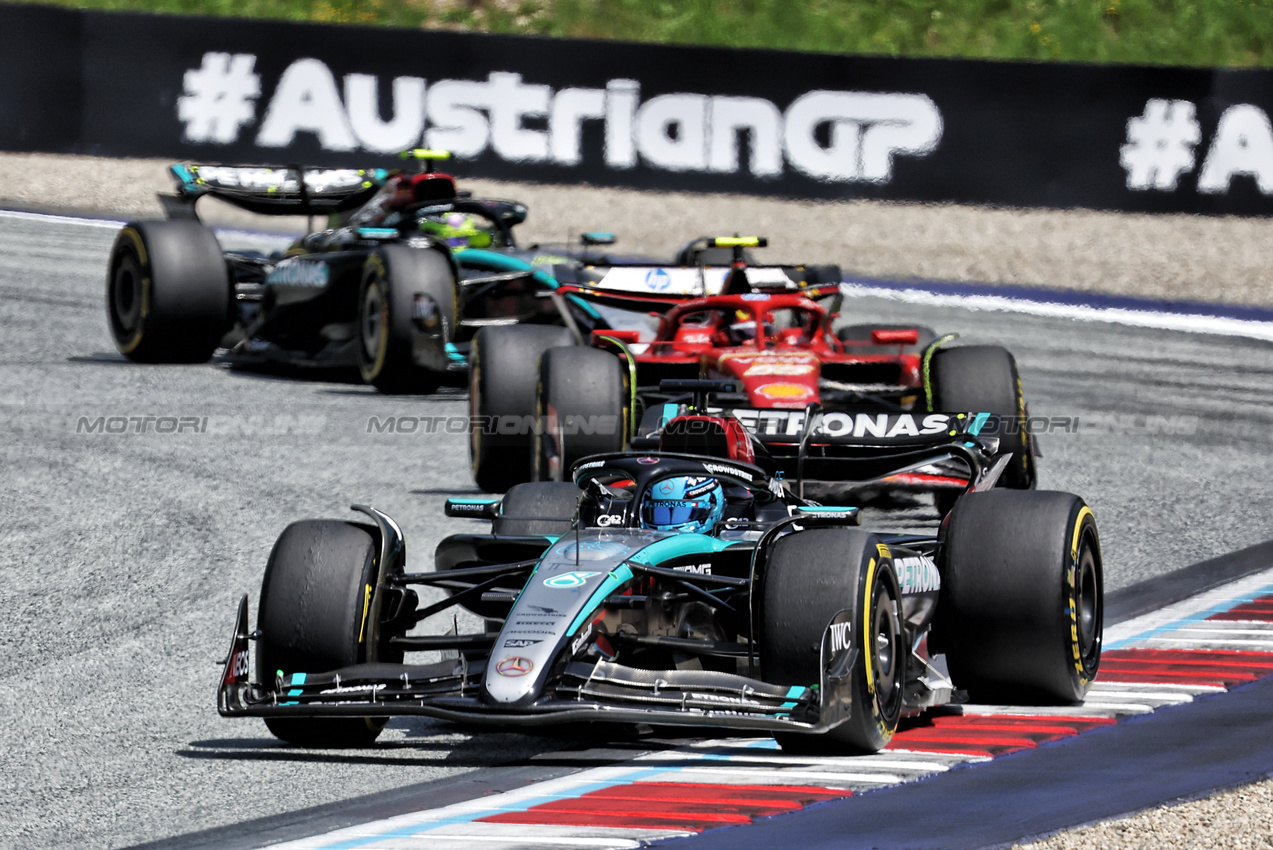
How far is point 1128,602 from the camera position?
9.92 metres

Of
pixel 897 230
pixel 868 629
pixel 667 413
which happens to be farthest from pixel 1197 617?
pixel 897 230

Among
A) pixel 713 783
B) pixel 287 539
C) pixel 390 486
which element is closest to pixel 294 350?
pixel 390 486

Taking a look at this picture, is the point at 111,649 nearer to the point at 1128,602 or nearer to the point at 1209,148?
the point at 1128,602

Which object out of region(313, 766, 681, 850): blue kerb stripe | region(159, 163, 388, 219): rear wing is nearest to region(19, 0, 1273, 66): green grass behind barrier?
region(159, 163, 388, 219): rear wing

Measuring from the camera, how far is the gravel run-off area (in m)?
23.8

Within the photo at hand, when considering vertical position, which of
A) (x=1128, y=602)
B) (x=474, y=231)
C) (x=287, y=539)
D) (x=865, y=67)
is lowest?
(x=1128, y=602)

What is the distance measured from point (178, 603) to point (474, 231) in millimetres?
7966

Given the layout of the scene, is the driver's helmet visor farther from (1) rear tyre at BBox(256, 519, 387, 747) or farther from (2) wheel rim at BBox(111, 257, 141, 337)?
(1) rear tyre at BBox(256, 519, 387, 747)

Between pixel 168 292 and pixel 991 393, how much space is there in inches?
315

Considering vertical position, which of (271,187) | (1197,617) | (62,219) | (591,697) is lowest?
(1197,617)

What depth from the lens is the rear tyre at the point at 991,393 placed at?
37.9ft

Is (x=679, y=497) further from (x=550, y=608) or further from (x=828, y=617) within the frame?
(x=828, y=617)

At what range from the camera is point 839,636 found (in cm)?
651

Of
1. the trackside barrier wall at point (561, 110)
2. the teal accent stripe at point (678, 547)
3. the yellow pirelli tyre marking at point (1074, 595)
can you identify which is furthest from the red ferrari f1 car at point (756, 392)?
the trackside barrier wall at point (561, 110)
